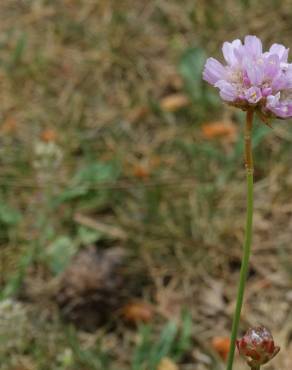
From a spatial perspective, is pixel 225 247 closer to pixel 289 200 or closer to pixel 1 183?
pixel 289 200

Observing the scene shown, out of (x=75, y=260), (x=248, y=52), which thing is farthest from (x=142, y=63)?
(x=248, y=52)

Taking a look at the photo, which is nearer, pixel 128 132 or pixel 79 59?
pixel 128 132

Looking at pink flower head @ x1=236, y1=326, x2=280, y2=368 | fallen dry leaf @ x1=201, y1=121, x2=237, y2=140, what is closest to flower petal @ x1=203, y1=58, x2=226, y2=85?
pink flower head @ x1=236, y1=326, x2=280, y2=368

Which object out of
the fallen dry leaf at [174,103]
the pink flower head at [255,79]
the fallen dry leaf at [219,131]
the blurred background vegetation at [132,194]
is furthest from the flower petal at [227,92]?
the fallen dry leaf at [174,103]

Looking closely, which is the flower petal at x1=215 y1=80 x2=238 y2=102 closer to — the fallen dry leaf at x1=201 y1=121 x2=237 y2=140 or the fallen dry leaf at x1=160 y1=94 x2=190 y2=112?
the fallen dry leaf at x1=201 y1=121 x2=237 y2=140

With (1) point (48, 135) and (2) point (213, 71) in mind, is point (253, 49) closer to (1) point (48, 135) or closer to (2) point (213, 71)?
(2) point (213, 71)

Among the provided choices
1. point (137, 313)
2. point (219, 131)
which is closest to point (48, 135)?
point (219, 131)
